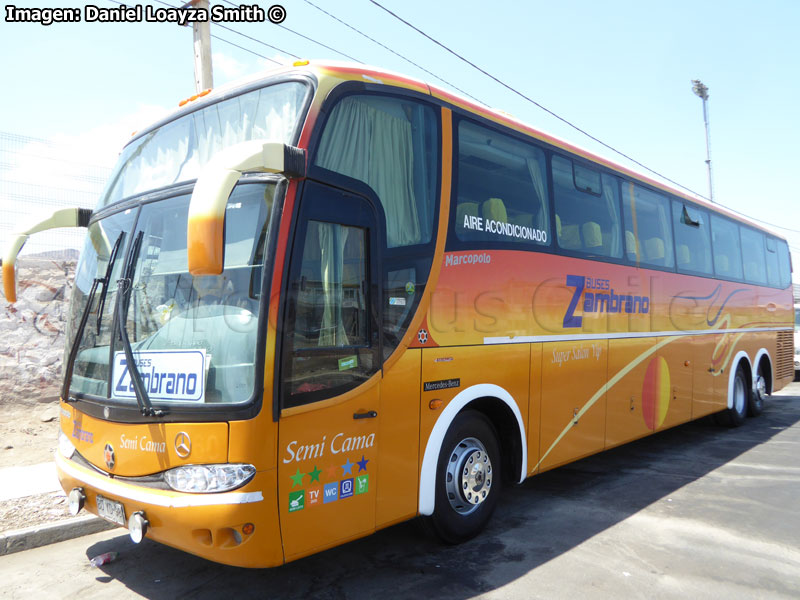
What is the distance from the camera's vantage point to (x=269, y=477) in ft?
11.4

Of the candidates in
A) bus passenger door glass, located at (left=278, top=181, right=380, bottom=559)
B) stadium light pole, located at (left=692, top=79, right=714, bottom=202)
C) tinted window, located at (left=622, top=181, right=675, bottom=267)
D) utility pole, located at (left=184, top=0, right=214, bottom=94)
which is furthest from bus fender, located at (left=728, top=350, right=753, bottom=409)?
stadium light pole, located at (left=692, top=79, right=714, bottom=202)

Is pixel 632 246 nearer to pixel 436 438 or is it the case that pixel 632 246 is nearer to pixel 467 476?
pixel 467 476

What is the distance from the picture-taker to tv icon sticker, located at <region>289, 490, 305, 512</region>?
358 centimetres

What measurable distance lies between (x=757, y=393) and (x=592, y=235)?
7.23 m

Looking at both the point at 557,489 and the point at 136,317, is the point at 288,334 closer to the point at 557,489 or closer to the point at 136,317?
the point at 136,317

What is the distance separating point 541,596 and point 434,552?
1.02 meters

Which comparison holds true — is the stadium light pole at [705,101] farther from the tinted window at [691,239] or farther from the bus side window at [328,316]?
the bus side window at [328,316]

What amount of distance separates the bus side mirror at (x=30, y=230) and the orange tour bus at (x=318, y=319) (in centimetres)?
2

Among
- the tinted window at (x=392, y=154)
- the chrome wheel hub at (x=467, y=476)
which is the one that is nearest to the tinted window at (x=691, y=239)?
the chrome wheel hub at (x=467, y=476)

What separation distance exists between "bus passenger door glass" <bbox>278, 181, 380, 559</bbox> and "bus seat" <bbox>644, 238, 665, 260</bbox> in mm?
5021

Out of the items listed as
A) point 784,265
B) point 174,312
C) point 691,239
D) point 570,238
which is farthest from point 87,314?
point 784,265

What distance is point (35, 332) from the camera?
9203 millimetres

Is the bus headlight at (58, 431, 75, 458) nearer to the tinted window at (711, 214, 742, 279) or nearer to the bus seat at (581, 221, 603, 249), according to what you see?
the bus seat at (581, 221, 603, 249)

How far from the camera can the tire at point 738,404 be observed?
10.7 meters
